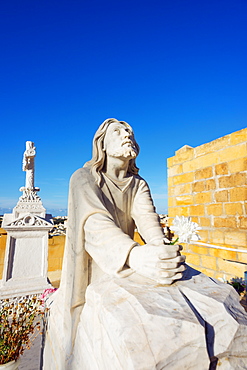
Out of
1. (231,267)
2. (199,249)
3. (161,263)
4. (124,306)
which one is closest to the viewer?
(124,306)

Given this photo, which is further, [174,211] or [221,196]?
[174,211]

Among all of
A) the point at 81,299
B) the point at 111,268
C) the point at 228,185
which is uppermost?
the point at 228,185

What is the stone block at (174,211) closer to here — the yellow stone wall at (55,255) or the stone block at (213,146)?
the stone block at (213,146)

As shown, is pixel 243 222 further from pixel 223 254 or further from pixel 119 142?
pixel 119 142

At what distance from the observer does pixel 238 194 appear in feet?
10.9

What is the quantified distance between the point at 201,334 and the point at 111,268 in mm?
543

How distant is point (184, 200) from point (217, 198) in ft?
2.51

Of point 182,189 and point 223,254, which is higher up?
point 182,189

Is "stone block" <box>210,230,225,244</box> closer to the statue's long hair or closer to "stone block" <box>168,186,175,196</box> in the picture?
"stone block" <box>168,186,175,196</box>


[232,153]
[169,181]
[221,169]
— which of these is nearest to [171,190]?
[169,181]

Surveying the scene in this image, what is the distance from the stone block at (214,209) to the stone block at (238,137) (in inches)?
41.1

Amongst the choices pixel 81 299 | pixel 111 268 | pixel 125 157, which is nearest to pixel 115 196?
pixel 125 157

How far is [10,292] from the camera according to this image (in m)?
3.69

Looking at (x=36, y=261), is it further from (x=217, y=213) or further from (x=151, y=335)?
(x=151, y=335)
